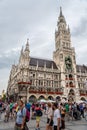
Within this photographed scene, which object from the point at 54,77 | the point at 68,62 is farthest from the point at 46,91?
the point at 68,62

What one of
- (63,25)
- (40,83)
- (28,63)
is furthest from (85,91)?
(63,25)

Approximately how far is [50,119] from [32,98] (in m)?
47.3

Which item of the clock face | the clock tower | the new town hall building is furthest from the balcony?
the clock face

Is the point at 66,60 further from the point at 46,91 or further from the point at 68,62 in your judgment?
the point at 46,91

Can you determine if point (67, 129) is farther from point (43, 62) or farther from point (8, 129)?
point (43, 62)

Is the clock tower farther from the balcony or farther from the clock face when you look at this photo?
the balcony

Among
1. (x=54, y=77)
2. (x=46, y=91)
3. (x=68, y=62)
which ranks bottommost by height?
(x=46, y=91)

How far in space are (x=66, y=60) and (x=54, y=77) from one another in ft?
32.3

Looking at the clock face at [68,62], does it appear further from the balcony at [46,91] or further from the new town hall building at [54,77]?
the balcony at [46,91]

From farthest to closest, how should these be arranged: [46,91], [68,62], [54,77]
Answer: [68,62], [54,77], [46,91]

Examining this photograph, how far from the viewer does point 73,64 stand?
213ft

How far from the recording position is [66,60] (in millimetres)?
64750

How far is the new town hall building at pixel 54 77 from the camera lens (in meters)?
54.3

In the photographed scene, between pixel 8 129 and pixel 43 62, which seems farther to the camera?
pixel 43 62
